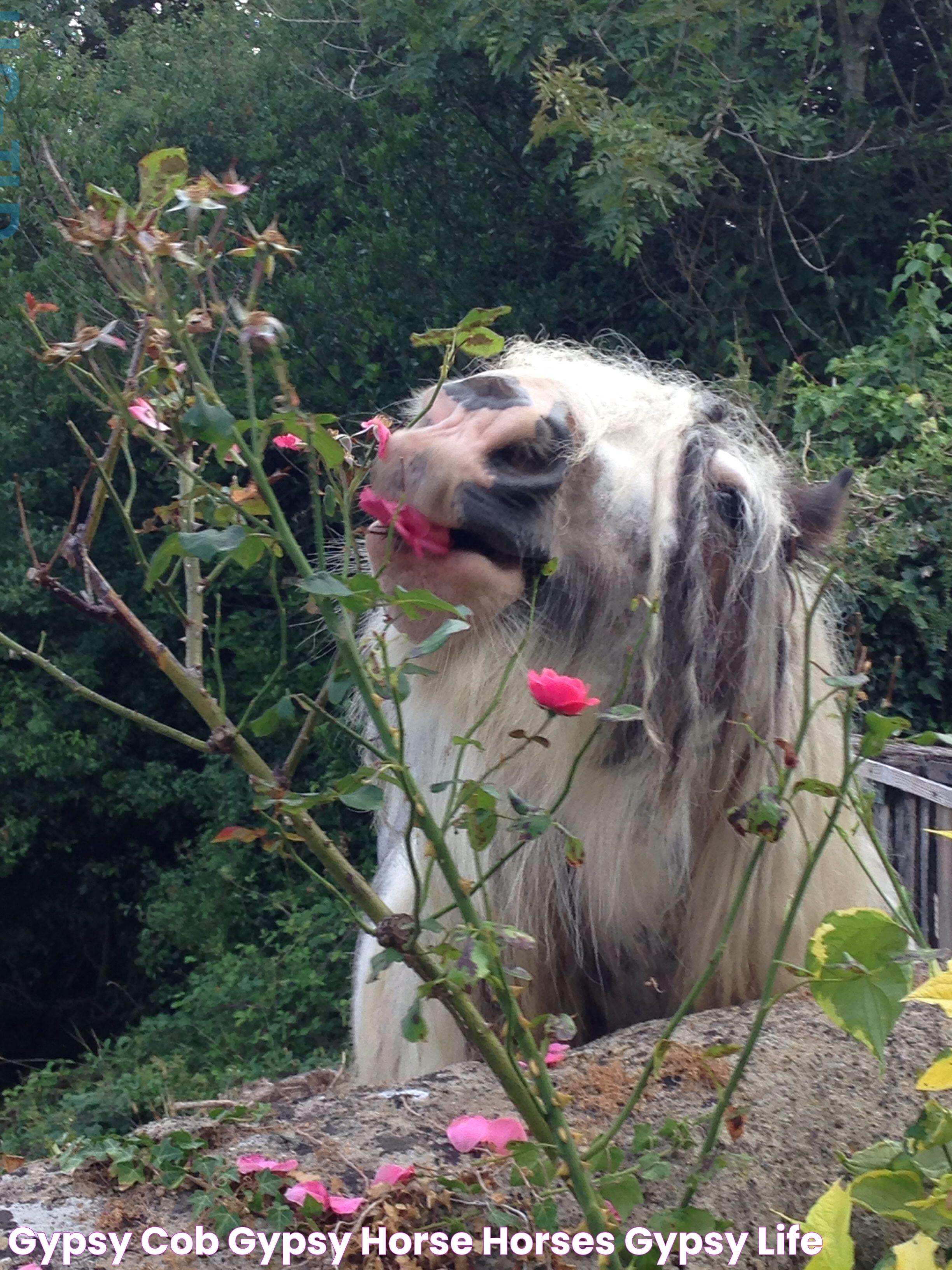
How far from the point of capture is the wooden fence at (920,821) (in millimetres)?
3262

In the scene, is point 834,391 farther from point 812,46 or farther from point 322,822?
point 322,822

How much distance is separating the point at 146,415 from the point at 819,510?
1.34 metres

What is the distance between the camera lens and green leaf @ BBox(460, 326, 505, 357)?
1278 millimetres

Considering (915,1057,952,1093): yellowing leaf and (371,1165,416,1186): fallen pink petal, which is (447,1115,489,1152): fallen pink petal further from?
(915,1057,952,1093): yellowing leaf

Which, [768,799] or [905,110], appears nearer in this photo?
[768,799]

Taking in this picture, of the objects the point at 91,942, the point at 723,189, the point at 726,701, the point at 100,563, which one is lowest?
the point at 91,942

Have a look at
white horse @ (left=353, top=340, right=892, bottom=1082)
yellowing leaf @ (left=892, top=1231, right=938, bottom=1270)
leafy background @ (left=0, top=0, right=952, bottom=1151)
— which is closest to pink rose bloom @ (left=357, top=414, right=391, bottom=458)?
white horse @ (left=353, top=340, right=892, bottom=1082)

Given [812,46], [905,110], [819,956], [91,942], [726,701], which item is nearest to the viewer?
[819,956]

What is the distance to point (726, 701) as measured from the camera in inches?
77.4

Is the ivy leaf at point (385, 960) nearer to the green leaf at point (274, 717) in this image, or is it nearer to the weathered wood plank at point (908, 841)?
the green leaf at point (274, 717)

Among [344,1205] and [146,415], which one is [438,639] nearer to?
[146,415]

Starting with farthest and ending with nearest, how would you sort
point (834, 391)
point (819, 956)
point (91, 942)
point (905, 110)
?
point (91, 942), point (905, 110), point (834, 391), point (819, 956)

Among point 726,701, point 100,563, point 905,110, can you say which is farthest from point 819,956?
point 100,563

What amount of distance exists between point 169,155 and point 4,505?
7052 millimetres
